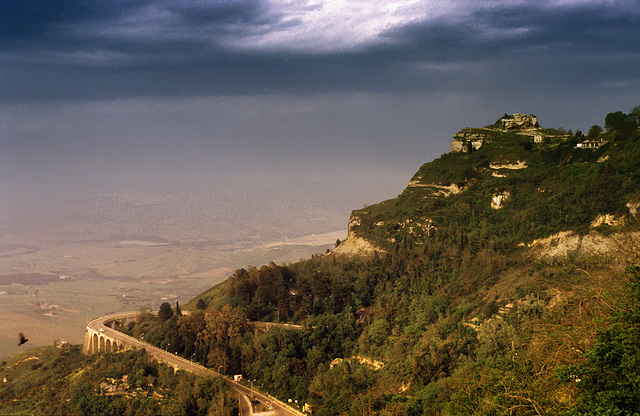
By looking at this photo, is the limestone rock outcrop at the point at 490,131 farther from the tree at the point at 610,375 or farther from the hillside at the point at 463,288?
the tree at the point at 610,375

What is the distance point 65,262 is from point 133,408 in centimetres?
10952

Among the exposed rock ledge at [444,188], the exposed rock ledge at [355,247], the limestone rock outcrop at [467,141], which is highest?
the limestone rock outcrop at [467,141]

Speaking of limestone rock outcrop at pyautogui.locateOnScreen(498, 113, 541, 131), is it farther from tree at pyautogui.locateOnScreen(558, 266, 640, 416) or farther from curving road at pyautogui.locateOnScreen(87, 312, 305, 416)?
tree at pyautogui.locateOnScreen(558, 266, 640, 416)

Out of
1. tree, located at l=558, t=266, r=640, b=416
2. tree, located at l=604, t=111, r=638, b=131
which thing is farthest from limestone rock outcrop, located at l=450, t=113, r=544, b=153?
tree, located at l=558, t=266, r=640, b=416

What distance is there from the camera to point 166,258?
545 ft

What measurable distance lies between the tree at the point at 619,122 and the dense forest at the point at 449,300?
0.42 feet

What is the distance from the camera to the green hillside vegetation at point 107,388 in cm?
5672

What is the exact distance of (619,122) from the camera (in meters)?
71.4

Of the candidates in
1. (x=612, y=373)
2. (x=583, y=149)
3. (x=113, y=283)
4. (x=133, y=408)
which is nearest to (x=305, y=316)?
(x=133, y=408)

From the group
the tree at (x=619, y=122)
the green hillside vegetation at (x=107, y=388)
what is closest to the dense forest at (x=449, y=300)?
the tree at (x=619, y=122)

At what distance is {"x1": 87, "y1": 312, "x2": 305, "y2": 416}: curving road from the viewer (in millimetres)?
55328

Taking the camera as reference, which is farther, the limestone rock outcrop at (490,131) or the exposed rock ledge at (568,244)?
the limestone rock outcrop at (490,131)

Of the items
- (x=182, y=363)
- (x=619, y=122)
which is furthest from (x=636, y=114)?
(x=182, y=363)

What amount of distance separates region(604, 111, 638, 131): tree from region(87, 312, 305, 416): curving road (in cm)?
4341
